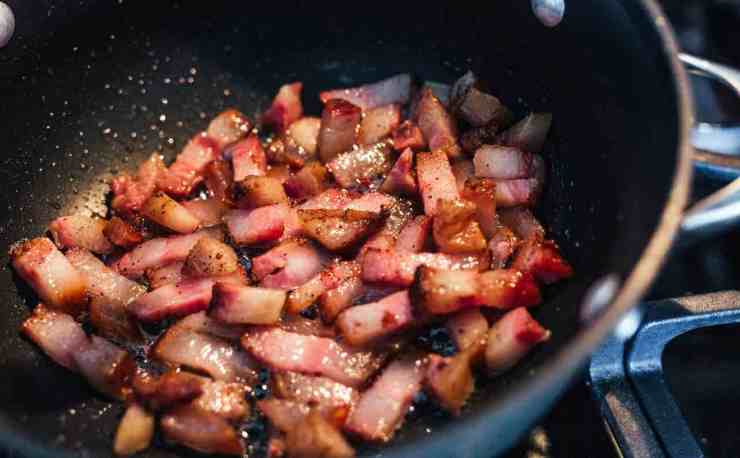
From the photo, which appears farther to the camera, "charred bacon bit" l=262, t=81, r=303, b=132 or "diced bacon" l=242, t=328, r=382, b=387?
"charred bacon bit" l=262, t=81, r=303, b=132

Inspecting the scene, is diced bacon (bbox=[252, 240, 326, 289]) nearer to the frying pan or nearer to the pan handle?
the frying pan

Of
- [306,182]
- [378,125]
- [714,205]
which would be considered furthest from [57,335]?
[714,205]

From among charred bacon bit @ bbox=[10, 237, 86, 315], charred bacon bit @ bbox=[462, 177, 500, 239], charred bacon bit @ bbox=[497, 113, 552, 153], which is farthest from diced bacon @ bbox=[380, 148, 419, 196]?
charred bacon bit @ bbox=[10, 237, 86, 315]

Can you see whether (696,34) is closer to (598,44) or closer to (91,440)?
(598,44)

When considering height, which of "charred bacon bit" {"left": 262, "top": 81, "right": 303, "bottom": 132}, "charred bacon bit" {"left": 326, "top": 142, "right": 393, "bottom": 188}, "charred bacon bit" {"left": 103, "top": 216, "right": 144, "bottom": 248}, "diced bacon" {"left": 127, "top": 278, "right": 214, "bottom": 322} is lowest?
"diced bacon" {"left": 127, "top": 278, "right": 214, "bottom": 322}

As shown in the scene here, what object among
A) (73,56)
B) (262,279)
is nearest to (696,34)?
(262,279)

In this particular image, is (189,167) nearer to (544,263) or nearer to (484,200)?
(484,200)
